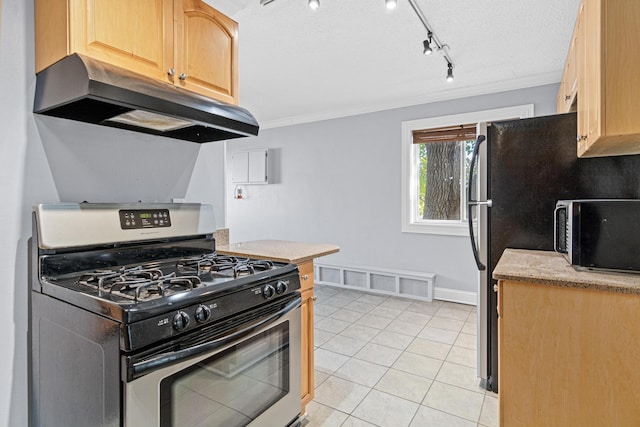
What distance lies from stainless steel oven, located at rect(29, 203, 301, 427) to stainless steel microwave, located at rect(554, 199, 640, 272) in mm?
1271

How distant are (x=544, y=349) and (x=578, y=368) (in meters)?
0.12

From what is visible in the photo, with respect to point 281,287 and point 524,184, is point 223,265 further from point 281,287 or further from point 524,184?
point 524,184

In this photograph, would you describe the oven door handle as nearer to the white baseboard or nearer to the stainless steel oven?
the stainless steel oven

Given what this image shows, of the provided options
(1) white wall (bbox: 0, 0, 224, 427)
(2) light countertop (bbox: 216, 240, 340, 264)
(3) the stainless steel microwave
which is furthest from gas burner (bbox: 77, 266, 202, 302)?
(3) the stainless steel microwave

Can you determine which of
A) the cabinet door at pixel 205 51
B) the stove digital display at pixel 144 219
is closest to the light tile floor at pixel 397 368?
the stove digital display at pixel 144 219

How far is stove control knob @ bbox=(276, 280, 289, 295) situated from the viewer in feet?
4.71

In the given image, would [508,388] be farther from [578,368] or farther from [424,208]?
[424,208]

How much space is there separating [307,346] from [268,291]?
58 centimetres

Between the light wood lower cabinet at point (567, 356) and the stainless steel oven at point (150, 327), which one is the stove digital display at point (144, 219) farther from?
the light wood lower cabinet at point (567, 356)

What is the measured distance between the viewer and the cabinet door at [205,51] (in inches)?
61.8

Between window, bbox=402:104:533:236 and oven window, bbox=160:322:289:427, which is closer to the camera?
oven window, bbox=160:322:289:427

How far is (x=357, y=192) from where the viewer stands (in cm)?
445

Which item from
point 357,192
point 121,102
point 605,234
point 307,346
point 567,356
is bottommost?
point 307,346

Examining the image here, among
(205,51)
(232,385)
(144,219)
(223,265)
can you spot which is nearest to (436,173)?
(205,51)
